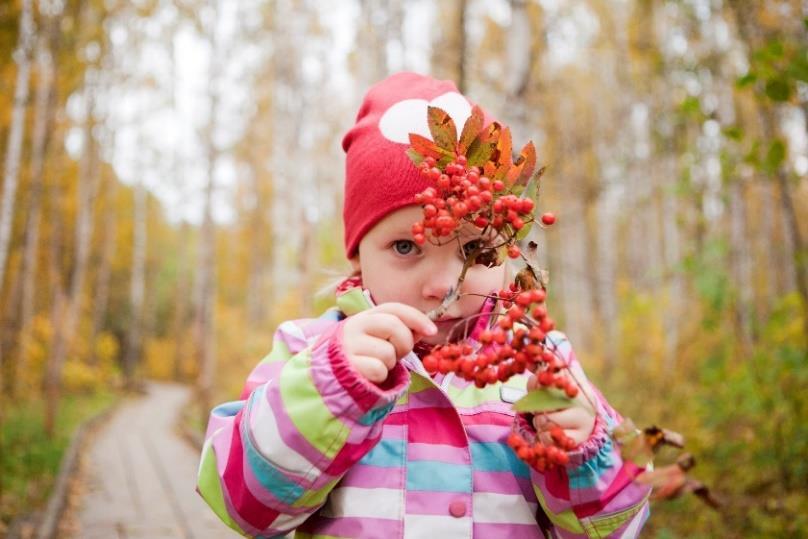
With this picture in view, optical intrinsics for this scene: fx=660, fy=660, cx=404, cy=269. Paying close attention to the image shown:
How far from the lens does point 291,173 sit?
13.2 metres

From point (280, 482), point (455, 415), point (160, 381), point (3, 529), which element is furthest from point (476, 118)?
point (160, 381)

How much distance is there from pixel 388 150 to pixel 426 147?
339 millimetres

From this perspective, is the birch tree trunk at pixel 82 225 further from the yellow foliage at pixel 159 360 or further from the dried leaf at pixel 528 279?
the yellow foliage at pixel 159 360

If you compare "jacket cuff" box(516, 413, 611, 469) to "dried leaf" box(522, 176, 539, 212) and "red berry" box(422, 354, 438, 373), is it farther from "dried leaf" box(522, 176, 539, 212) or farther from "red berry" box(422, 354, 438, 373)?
"dried leaf" box(522, 176, 539, 212)

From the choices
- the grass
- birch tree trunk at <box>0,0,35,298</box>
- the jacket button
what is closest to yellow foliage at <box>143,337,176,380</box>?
the grass

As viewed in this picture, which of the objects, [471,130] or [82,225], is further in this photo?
[82,225]

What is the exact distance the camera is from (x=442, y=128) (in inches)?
43.2

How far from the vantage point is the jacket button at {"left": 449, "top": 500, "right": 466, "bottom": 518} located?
1286mm

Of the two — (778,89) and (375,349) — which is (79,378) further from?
(375,349)

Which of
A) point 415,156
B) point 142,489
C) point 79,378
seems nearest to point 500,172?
point 415,156

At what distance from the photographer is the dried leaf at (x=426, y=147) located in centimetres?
111

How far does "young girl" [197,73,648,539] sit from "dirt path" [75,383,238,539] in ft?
13.0

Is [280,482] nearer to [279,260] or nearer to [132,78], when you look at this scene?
[279,260]

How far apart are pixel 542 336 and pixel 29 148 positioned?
1491 centimetres
